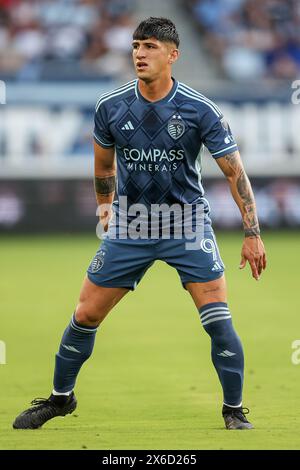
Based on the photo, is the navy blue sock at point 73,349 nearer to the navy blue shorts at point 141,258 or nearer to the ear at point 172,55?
the navy blue shorts at point 141,258

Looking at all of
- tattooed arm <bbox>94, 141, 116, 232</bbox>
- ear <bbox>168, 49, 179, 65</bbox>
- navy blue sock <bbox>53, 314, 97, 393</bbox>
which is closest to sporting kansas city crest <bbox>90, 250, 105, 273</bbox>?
navy blue sock <bbox>53, 314, 97, 393</bbox>

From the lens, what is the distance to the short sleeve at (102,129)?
6988mm

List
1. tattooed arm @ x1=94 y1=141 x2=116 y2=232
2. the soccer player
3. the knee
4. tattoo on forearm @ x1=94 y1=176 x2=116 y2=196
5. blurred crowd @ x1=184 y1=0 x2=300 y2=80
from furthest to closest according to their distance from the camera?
1. blurred crowd @ x1=184 y1=0 x2=300 y2=80
2. tattoo on forearm @ x1=94 y1=176 x2=116 y2=196
3. tattooed arm @ x1=94 y1=141 x2=116 y2=232
4. the knee
5. the soccer player

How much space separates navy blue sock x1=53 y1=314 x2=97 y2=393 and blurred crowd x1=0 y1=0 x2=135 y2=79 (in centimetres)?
1500

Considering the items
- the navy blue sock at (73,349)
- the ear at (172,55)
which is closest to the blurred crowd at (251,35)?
the ear at (172,55)

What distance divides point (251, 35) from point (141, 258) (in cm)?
1744

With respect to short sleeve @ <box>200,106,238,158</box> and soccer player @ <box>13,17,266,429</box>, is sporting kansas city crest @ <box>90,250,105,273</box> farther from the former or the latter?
short sleeve @ <box>200,106,238,158</box>

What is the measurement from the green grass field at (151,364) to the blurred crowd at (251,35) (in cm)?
735

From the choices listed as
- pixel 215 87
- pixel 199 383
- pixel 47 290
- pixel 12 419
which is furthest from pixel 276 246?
pixel 12 419

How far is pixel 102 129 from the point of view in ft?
23.0

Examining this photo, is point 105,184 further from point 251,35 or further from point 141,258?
point 251,35

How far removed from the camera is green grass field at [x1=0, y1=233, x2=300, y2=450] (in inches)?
266

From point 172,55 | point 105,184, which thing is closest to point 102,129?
point 105,184

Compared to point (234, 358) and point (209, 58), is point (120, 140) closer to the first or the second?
point (234, 358)
